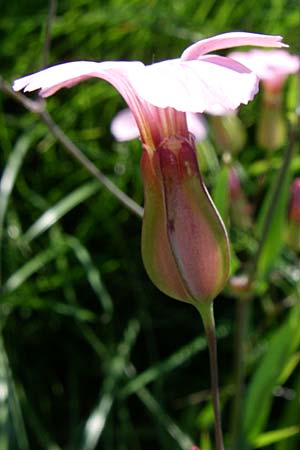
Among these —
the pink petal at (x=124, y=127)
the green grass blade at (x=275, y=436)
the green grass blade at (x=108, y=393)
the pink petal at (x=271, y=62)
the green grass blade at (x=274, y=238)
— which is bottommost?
the green grass blade at (x=275, y=436)

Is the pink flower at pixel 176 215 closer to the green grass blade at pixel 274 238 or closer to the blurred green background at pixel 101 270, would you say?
the green grass blade at pixel 274 238

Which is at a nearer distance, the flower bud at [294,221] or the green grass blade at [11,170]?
the flower bud at [294,221]

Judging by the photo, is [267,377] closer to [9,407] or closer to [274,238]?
[274,238]

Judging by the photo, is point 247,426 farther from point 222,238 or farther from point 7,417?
point 222,238

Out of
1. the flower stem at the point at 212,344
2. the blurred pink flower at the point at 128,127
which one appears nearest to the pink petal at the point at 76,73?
the flower stem at the point at 212,344

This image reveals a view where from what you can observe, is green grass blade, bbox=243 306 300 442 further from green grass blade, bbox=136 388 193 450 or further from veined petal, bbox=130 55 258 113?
veined petal, bbox=130 55 258 113

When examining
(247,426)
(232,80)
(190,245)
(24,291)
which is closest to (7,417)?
(24,291)
